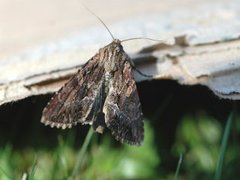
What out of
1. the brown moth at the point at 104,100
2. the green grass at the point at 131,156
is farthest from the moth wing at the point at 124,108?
the green grass at the point at 131,156

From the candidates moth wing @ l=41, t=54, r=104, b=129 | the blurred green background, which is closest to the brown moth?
moth wing @ l=41, t=54, r=104, b=129

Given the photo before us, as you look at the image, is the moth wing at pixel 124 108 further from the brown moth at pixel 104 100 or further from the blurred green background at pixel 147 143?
the blurred green background at pixel 147 143

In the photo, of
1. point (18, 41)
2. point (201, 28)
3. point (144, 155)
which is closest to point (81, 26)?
point (18, 41)

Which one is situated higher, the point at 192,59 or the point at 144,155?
the point at 192,59

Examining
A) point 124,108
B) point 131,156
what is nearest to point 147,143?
point 131,156

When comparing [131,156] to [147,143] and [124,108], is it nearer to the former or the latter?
[147,143]

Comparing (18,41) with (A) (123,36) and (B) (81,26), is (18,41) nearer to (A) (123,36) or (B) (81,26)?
(B) (81,26)
